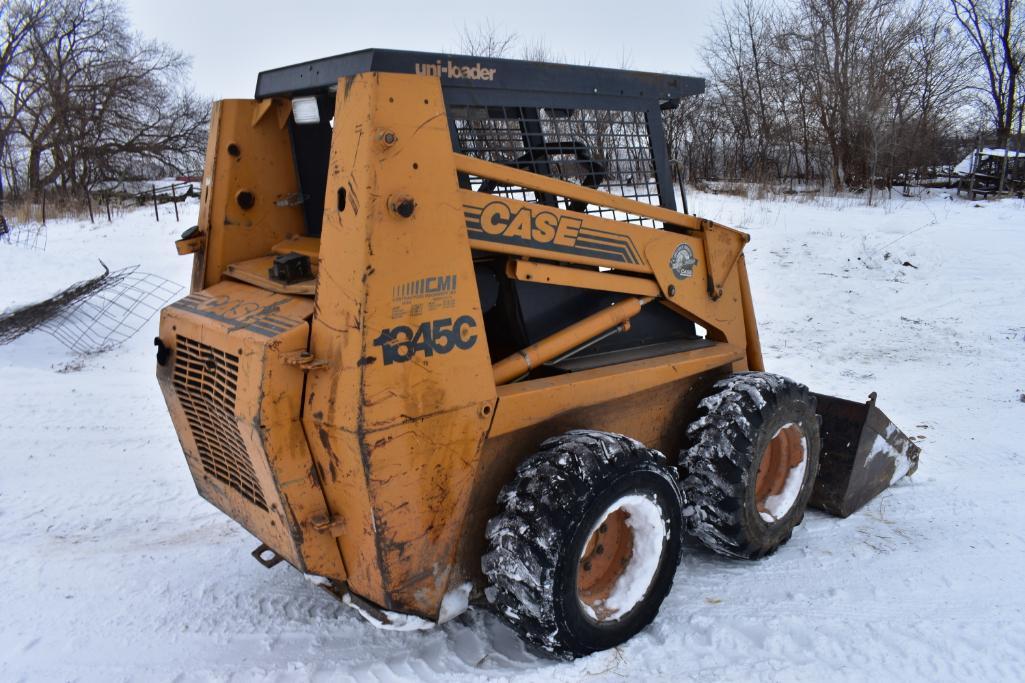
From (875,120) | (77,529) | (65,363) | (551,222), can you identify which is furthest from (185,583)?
(875,120)

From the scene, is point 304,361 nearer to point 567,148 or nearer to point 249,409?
point 249,409

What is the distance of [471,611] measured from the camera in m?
3.31

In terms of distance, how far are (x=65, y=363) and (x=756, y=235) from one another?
9.63 meters

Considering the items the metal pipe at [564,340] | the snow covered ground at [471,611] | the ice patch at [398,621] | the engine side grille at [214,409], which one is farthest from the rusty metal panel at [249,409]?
the metal pipe at [564,340]

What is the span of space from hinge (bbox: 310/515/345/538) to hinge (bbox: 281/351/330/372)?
559 mm

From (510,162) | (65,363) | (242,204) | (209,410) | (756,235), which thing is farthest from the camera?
(756,235)

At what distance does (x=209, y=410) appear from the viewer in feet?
9.68

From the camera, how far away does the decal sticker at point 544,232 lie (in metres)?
2.85

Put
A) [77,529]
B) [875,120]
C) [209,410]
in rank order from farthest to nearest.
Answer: [875,120], [77,529], [209,410]

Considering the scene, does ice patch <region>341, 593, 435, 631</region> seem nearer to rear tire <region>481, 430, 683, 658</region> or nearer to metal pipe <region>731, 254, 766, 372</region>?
rear tire <region>481, 430, 683, 658</region>

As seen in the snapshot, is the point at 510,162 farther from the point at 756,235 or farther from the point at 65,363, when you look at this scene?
the point at 756,235

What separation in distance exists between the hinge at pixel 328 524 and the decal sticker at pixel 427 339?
0.65m

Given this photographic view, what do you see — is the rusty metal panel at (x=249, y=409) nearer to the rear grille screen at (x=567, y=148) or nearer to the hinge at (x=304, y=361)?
the hinge at (x=304, y=361)

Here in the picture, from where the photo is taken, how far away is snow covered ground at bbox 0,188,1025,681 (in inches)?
115
